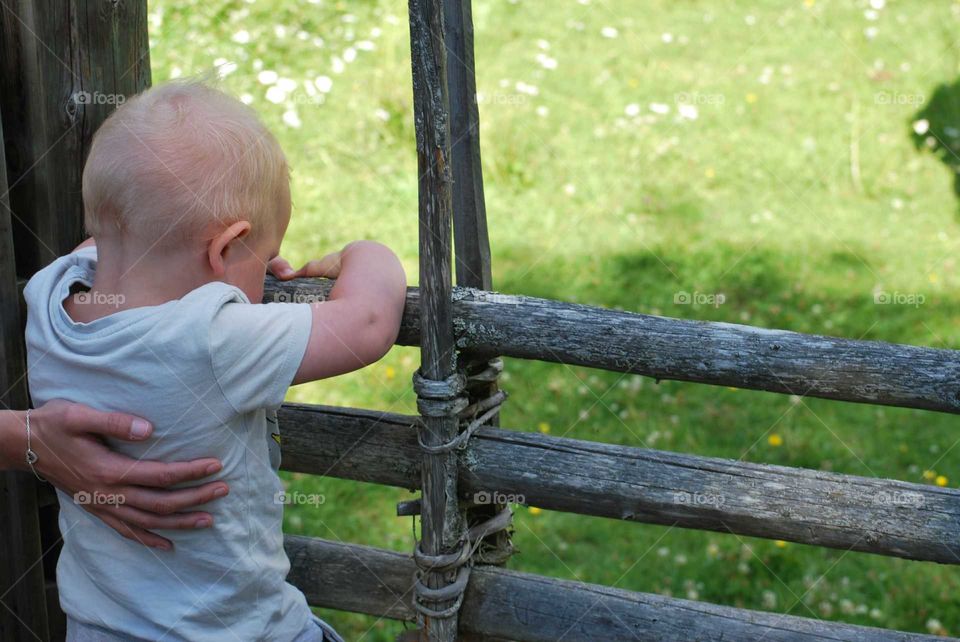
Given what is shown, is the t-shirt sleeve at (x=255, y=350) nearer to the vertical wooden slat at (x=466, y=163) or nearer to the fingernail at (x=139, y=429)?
the fingernail at (x=139, y=429)

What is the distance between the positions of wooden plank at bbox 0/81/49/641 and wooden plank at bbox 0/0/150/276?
3.1 inches

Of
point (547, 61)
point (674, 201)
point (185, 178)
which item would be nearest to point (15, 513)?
point (185, 178)

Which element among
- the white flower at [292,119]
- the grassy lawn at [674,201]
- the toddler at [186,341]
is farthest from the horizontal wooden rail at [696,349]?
the white flower at [292,119]

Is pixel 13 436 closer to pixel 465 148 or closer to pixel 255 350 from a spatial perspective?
pixel 255 350

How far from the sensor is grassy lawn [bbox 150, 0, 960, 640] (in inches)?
148

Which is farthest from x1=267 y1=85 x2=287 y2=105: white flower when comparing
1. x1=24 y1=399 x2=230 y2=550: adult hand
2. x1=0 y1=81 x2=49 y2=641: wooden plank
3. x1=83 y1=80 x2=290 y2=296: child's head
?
x1=24 y1=399 x2=230 y2=550: adult hand

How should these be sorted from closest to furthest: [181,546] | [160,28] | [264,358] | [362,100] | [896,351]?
[264,358] < [181,546] < [896,351] < [362,100] < [160,28]

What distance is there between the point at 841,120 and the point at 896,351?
160 inches

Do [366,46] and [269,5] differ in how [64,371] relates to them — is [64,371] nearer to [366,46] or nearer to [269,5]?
[366,46]

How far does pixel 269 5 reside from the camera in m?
6.55

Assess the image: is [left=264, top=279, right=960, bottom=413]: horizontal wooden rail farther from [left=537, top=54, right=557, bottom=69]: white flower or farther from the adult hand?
[left=537, top=54, right=557, bottom=69]: white flower

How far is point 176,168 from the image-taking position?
67.3 inches

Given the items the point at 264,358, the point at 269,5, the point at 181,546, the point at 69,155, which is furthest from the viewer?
the point at 269,5

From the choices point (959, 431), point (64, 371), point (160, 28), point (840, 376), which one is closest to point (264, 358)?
point (64, 371)
